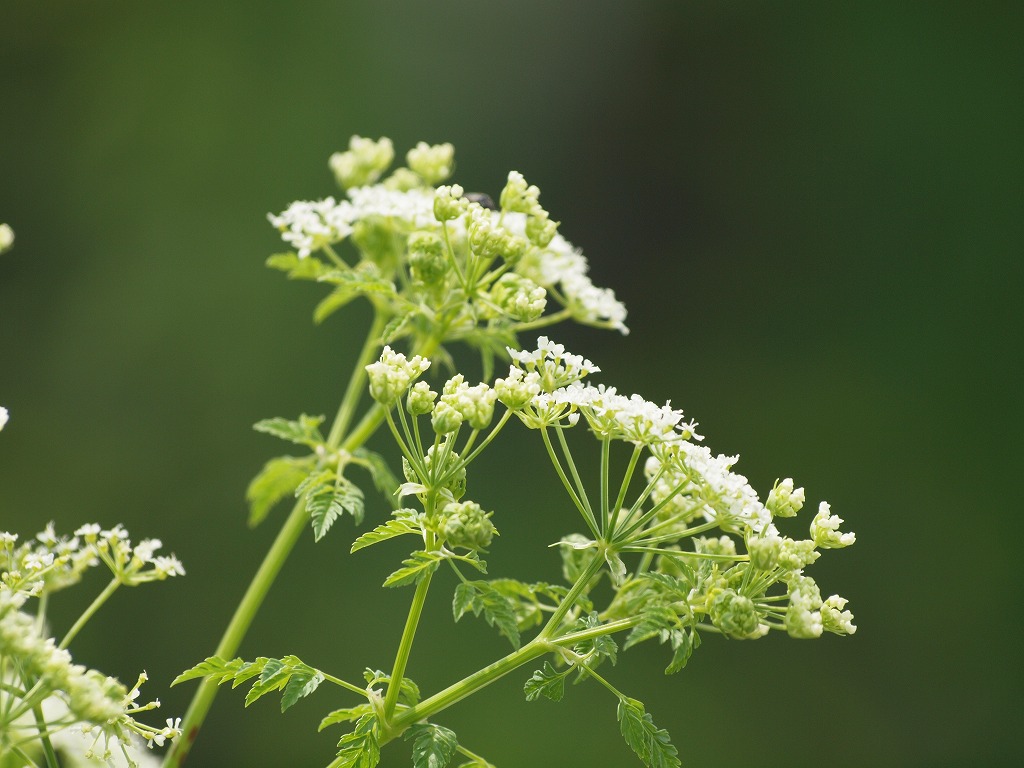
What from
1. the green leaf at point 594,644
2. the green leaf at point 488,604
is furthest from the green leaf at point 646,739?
the green leaf at point 488,604

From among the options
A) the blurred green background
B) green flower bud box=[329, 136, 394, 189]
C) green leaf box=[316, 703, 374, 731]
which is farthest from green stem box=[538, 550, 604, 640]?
the blurred green background

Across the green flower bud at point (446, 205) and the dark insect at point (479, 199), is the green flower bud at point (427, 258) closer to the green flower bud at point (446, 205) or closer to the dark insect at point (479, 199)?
the green flower bud at point (446, 205)

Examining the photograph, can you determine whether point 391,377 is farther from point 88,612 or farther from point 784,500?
point 784,500

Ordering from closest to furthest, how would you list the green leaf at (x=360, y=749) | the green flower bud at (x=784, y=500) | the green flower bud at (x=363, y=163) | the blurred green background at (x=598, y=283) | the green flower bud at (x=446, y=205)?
the green leaf at (x=360, y=749) → the green flower bud at (x=784, y=500) → the green flower bud at (x=446, y=205) → the green flower bud at (x=363, y=163) → the blurred green background at (x=598, y=283)

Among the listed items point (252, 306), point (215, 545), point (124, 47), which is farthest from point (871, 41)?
point (215, 545)

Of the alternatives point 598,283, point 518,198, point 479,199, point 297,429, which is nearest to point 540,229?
point 518,198
